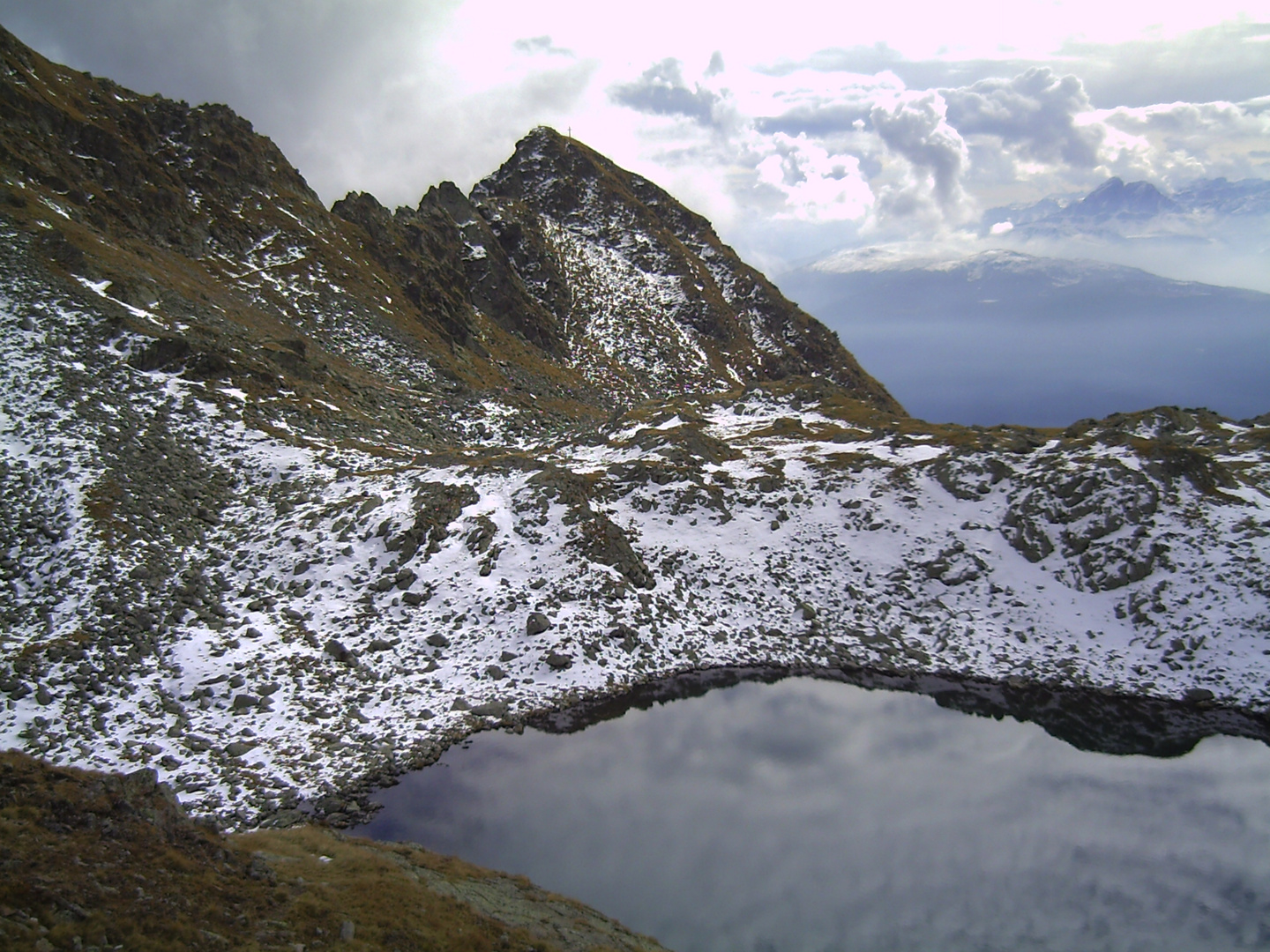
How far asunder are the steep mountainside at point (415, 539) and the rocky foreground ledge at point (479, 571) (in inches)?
7.2

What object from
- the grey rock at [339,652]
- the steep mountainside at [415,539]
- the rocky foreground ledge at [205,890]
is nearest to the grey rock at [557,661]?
the steep mountainside at [415,539]

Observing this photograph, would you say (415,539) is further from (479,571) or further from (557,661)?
(557,661)

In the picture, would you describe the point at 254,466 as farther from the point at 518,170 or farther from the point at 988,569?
the point at 518,170

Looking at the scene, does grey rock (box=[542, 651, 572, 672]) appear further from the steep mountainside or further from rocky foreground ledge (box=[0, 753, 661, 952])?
rocky foreground ledge (box=[0, 753, 661, 952])

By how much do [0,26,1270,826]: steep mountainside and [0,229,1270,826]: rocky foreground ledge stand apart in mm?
182

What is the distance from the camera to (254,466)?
43.3 m

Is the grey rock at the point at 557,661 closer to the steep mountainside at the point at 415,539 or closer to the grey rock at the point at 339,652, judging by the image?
the steep mountainside at the point at 415,539

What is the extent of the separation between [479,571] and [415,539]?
4.56m

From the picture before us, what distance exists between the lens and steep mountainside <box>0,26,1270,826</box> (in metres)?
29.1

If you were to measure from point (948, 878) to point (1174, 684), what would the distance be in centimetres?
2098

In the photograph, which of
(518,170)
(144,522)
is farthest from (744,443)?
(518,170)

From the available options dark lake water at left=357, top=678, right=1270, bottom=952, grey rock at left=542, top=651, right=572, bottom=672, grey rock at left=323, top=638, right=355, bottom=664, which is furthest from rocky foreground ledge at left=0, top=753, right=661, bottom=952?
grey rock at left=542, top=651, right=572, bottom=672

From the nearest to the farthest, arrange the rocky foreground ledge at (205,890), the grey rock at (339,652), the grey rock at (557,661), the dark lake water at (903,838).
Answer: the rocky foreground ledge at (205,890) → the dark lake water at (903,838) → the grey rock at (339,652) → the grey rock at (557,661)

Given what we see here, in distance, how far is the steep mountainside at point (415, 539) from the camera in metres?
29.1
